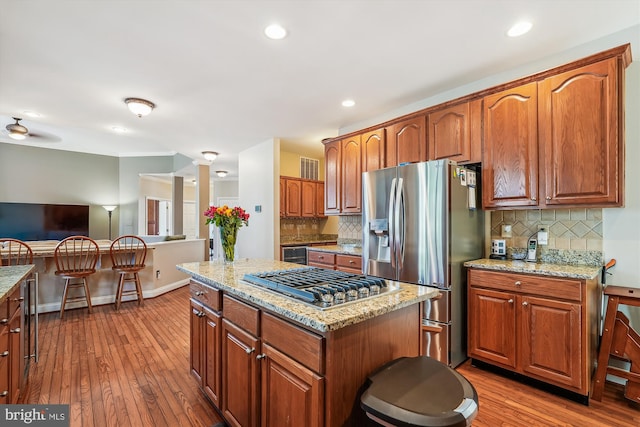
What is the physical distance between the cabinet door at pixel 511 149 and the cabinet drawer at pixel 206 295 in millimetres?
2364

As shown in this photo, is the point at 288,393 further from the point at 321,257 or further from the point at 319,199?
the point at 319,199

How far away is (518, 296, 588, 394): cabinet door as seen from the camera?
80.7 inches

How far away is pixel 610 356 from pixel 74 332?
5.11 m

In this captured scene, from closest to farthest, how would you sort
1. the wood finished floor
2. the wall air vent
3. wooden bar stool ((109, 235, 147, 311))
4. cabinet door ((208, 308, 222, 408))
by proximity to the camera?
cabinet door ((208, 308, 222, 408)), the wood finished floor, wooden bar stool ((109, 235, 147, 311)), the wall air vent

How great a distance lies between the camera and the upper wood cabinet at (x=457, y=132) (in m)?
2.74

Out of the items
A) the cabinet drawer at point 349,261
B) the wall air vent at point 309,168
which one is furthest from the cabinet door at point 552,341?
the wall air vent at point 309,168

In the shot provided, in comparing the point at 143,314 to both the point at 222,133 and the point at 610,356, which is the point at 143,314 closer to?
the point at 222,133

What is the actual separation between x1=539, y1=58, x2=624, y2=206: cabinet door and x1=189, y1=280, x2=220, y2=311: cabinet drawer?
253 centimetres

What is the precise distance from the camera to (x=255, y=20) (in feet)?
6.85

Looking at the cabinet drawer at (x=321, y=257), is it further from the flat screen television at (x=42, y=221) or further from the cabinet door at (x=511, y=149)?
the flat screen television at (x=42, y=221)

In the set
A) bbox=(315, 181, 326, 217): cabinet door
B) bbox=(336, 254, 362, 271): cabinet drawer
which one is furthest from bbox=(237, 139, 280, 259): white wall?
bbox=(336, 254, 362, 271): cabinet drawer

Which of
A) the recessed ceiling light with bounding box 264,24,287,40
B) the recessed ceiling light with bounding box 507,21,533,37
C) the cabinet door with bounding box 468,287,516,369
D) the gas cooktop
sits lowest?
the cabinet door with bounding box 468,287,516,369

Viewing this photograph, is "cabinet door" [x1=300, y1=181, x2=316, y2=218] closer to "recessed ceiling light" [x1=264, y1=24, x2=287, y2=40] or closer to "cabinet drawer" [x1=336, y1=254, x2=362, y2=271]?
"cabinet drawer" [x1=336, y1=254, x2=362, y2=271]

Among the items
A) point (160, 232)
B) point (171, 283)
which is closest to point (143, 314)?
point (171, 283)
